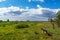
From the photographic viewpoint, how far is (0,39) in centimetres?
2642

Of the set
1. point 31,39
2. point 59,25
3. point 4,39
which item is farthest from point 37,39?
point 59,25

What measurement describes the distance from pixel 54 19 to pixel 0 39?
28845 millimetres

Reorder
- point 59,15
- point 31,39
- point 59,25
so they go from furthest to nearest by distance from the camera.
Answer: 1. point 59,25
2. point 59,15
3. point 31,39

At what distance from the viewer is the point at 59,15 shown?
5050 cm

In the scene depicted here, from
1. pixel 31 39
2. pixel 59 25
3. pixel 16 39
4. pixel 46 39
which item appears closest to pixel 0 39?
pixel 16 39

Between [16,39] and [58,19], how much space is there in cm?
2777

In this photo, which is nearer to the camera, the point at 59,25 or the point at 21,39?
the point at 21,39

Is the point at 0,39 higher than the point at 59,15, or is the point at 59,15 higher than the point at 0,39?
the point at 59,15

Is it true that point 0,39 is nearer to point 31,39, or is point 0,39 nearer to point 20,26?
point 31,39

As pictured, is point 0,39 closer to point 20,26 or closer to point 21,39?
point 21,39

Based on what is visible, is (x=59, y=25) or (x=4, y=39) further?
(x=59, y=25)

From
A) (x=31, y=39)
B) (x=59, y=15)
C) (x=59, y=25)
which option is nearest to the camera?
(x=31, y=39)

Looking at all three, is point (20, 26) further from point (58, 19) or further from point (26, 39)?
point (26, 39)

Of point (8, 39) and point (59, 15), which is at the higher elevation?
point (59, 15)
